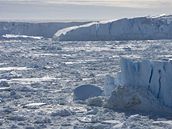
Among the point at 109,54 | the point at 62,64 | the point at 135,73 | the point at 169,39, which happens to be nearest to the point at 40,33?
the point at 169,39

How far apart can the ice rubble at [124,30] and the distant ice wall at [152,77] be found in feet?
53.7

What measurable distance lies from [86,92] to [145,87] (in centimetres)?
141

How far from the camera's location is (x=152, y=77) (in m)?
9.20

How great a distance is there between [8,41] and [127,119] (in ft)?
60.9

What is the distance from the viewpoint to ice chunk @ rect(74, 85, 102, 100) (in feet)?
34.0

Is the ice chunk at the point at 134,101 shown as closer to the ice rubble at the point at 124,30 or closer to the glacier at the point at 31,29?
the ice rubble at the point at 124,30

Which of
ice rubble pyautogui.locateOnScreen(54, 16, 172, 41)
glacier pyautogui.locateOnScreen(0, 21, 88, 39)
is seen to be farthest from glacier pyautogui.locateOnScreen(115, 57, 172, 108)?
glacier pyautogui.locateOnScreen(0, 21, 88, 39)

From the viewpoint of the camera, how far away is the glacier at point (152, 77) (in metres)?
9.06

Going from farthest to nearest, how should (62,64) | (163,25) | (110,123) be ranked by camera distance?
(163,25), (62,64), (110,123)

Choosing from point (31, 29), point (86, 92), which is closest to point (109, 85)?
point (86, 92)

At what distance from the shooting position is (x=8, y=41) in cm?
2678

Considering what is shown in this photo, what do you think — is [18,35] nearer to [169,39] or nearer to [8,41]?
[8,41]

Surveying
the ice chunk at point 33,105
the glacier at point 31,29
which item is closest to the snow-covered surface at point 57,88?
the ice chunk at point 33,105

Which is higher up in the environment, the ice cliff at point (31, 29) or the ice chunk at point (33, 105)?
the ice chunk at point (33, 105)
